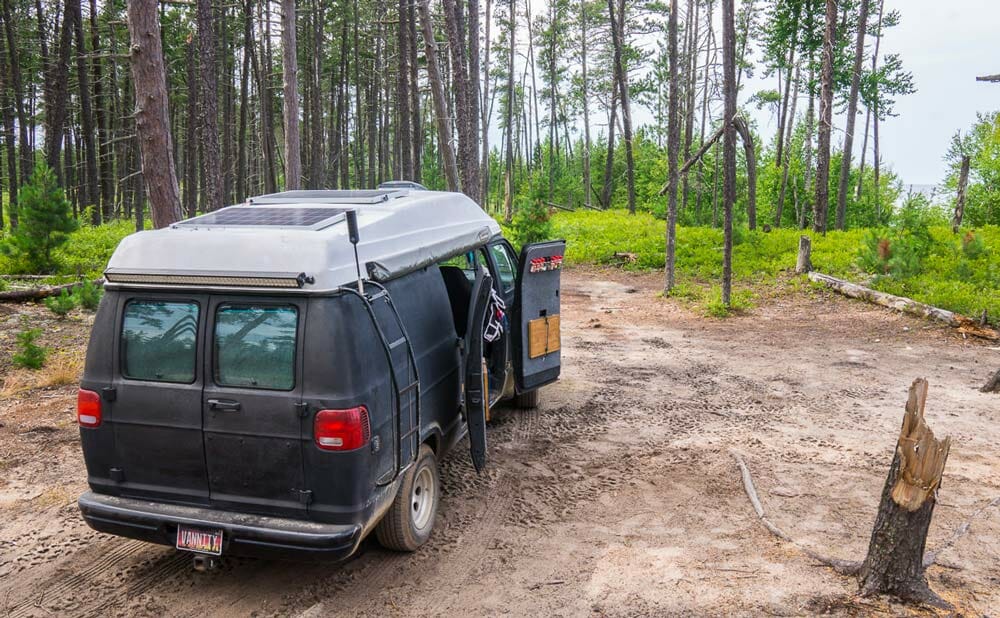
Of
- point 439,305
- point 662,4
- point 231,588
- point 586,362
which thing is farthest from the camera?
point 662,4

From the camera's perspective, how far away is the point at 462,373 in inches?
221

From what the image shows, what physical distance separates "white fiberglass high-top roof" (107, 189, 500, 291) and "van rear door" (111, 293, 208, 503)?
189 mm

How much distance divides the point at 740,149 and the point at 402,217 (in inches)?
1497

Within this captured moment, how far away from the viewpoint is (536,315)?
23.4ft

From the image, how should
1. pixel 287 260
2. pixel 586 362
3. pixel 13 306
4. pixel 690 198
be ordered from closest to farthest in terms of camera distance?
pixel 287 260, pixel 586 362, pixel 13 306, pixel 690 198

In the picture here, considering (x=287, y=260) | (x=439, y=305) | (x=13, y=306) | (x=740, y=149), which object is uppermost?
(x=740, y=149)

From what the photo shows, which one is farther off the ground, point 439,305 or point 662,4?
point 662,4

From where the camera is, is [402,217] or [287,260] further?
[402,217]

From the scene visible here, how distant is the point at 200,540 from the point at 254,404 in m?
0.82

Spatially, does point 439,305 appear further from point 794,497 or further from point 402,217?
point 794,497

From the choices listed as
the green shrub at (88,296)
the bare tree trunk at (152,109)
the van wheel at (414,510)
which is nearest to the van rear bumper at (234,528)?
the van wheel at (414,510)

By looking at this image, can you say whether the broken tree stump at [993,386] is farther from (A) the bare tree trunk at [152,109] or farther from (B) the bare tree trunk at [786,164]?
(B) the bare tree trunk at [786,164]

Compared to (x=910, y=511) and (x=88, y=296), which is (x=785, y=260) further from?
(x=88, y=296)

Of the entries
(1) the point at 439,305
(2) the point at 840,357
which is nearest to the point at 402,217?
(1) the point at 439,305
